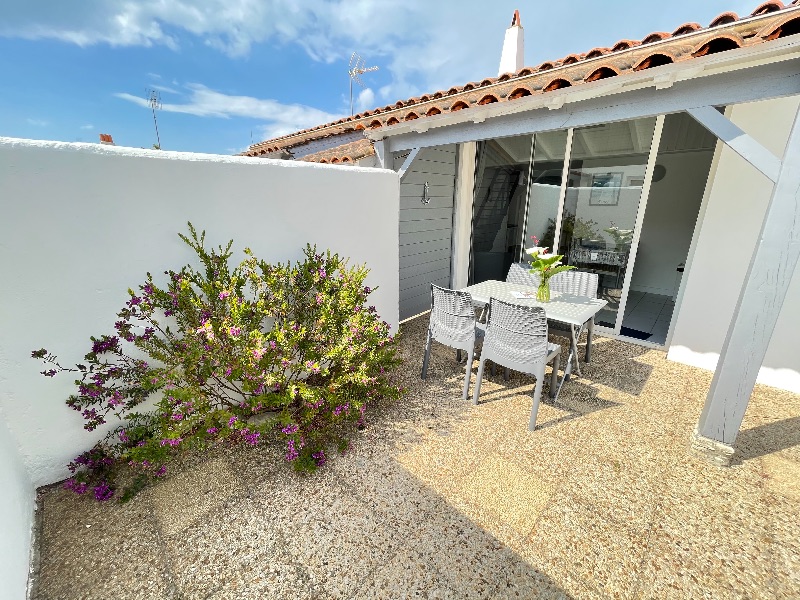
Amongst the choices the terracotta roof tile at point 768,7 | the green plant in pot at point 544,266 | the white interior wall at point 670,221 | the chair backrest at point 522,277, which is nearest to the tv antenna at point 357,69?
the white interior wall at point 670,221

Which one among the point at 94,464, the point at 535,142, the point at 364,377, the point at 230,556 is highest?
the point at 535,142

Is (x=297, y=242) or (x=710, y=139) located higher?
(x=710, y=139)

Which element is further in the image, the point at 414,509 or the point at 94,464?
the point at 94,464

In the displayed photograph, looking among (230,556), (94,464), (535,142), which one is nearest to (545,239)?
(535,142)

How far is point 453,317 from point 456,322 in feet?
0.21

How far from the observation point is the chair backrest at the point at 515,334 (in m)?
2.82

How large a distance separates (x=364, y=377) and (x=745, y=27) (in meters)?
3.86

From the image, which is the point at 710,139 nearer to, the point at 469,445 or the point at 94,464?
the point at 469,445

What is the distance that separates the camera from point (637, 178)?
4.36 meters

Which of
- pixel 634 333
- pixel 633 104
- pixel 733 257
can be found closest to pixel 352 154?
pixel 633 104

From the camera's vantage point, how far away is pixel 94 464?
7.73ft

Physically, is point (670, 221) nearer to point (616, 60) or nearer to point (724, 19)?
point (724, 19)

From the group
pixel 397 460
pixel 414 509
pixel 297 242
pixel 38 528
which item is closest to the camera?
pixel 38 528

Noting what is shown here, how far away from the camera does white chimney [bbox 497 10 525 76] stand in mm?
5656
